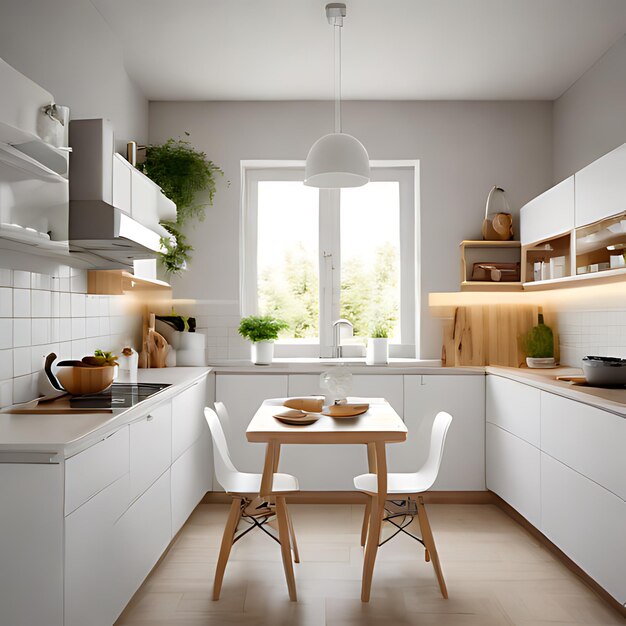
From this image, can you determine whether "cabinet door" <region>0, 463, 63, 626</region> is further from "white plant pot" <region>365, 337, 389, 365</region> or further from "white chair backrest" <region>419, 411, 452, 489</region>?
"white plant pot" <region>365, 337, 389, 365</region>

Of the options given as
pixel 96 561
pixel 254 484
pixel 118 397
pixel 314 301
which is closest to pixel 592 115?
pixel 314 301

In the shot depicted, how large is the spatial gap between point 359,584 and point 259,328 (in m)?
1.88

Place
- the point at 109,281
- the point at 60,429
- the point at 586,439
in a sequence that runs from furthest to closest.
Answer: the point at 109,281 < the point at 586,439 < the point at 60,429

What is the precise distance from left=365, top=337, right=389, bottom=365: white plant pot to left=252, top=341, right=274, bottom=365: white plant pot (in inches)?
28.0

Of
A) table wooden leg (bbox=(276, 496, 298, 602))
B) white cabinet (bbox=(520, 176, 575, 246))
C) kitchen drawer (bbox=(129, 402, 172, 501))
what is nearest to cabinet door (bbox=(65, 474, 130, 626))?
kitchen drawer (bbox=(129, 402, 172, 501))

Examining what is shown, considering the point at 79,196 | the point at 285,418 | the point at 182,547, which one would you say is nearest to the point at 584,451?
the point at 285,418

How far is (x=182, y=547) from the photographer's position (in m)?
3.45

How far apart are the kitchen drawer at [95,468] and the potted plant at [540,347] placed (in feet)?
9.36

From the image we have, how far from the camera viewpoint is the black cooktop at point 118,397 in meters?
2.48

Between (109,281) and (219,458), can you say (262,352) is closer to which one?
(109,281)

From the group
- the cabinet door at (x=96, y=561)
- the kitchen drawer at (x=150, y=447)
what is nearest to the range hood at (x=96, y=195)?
the kitchen drawer at (x=150, y=447)

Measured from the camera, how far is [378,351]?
4340 millimetres

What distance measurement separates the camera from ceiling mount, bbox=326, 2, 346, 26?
123 inches

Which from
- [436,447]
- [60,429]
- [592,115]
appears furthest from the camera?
[592,115]
